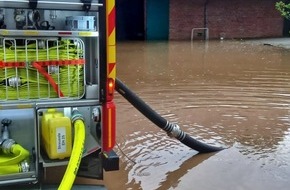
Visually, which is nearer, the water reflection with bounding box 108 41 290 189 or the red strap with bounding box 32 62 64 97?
the red strap with bounding box 32 62 64 97

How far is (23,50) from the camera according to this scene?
3080 mm

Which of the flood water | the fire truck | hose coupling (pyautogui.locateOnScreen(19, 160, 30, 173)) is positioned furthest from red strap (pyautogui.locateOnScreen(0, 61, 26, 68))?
the flood water

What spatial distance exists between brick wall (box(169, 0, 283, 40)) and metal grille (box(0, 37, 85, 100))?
843 inches

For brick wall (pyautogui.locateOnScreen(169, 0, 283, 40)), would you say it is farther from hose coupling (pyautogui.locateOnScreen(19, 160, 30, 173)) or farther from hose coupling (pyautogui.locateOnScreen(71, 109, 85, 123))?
hose coupling (pyautogui.locateOnScreen(19, 160, 30, 173))

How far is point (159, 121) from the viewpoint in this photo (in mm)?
4379

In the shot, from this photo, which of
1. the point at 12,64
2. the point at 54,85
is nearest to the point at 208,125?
the point at 54,85

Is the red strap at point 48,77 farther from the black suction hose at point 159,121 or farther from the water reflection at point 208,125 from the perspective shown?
the water reflection at point 208,125

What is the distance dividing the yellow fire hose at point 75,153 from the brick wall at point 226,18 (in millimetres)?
21519

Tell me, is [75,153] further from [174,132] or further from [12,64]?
[174,132]

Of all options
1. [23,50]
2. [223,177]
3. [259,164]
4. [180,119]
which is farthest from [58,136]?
[180,119]

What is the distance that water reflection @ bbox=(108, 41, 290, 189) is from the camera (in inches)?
164

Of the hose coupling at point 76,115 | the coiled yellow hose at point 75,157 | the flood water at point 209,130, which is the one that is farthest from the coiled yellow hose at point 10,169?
the flood water at point 209,130

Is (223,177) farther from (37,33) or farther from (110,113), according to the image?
(37,33)

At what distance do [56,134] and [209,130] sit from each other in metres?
3.08
